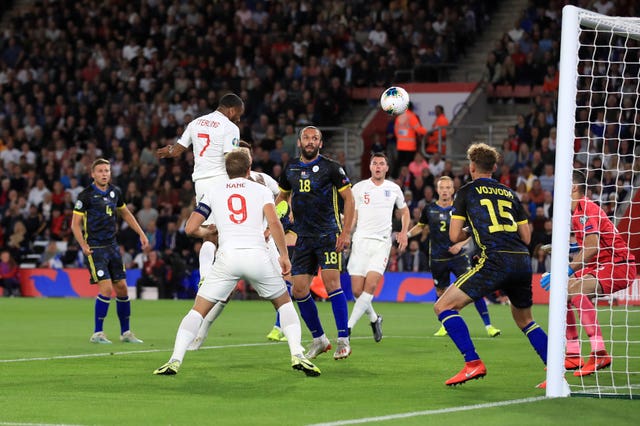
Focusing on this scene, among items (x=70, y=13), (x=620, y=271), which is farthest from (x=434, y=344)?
(x=70, y=13)

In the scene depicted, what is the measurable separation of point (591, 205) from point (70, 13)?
91.0ft

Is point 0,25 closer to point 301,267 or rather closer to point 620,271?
point 301,267

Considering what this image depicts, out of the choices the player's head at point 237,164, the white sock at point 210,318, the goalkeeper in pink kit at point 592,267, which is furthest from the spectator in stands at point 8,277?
the goalkeeper in pink kit at point 592,267

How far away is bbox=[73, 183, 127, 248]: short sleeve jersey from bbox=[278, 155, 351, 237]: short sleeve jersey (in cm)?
332

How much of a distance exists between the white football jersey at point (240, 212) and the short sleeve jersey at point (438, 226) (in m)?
6.46

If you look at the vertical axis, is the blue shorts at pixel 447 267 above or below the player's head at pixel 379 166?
below

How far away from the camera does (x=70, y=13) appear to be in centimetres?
3572

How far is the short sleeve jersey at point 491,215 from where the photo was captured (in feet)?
31.3

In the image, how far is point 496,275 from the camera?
9.50m

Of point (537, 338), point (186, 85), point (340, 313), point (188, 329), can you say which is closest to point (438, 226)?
point (340, 313)

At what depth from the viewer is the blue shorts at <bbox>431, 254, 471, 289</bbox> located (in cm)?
1642

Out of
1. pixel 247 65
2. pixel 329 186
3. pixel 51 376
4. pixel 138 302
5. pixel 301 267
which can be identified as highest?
pixel 247 65

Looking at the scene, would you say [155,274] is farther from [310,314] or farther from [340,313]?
[310,314]

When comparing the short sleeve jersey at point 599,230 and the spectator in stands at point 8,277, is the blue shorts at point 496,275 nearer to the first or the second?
the short sleeve jersey at point 599,230
